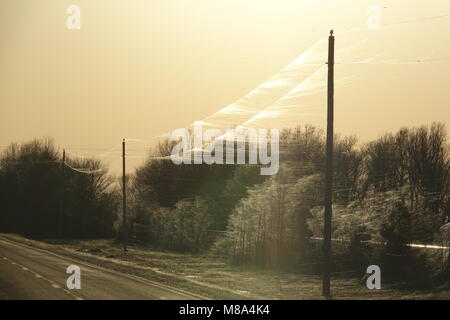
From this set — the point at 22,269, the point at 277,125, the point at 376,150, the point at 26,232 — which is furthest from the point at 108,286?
the point at 26,232

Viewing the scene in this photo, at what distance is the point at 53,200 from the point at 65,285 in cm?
5798

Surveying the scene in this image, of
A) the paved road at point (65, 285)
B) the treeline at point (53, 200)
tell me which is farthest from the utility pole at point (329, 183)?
the treeline at point (53, 200)

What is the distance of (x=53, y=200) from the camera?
3004 inches

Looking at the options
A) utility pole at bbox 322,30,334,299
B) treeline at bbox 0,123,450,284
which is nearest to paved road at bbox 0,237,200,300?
utility pole at bbox 322,30,334,299

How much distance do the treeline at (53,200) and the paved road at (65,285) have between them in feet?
147

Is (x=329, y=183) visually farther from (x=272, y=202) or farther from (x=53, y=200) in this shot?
(x=53, y=200)

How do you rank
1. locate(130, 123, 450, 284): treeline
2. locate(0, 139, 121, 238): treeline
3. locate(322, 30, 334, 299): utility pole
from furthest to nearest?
locate(0, 139, 121, 238): treeline → locate(130, 123, 450, 284): treeline → locate(322, 30, 334, 299): utility pole

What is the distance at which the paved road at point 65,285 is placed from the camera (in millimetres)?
17817

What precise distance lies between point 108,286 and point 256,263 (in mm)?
14914

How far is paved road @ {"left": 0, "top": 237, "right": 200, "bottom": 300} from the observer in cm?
1782

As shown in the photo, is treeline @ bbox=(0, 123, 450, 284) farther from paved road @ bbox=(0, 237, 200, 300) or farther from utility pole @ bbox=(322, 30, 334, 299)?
paved road @ bbox=(0, 237, 200, 300)

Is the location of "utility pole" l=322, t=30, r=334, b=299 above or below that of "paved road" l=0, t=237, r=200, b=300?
above

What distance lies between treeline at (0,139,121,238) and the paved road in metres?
44.7

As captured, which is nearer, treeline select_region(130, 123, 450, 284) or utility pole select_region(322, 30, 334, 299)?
utility pole select_region(322, 30, 334, 299)
